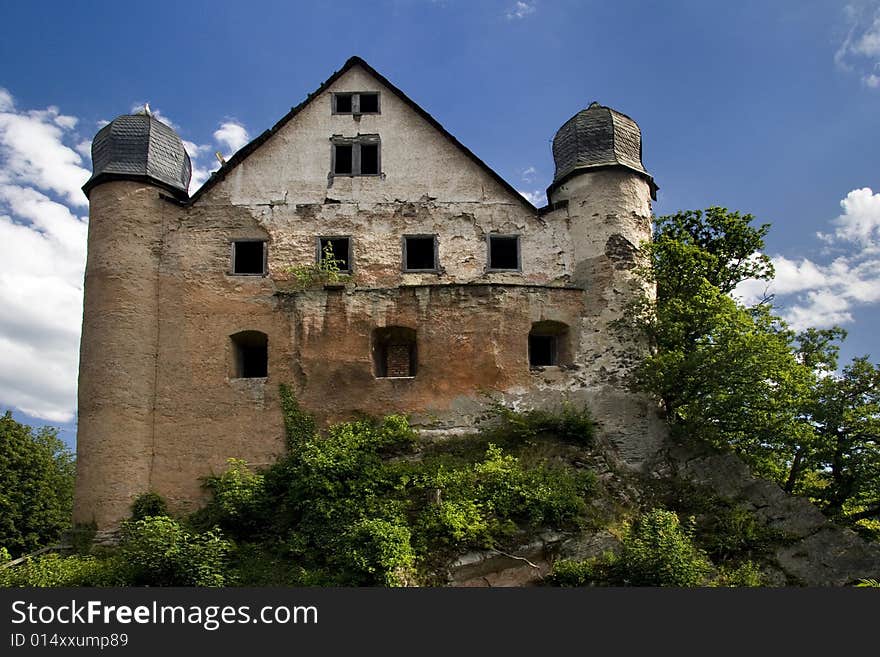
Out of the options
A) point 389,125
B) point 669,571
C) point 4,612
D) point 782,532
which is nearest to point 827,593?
point 669,571

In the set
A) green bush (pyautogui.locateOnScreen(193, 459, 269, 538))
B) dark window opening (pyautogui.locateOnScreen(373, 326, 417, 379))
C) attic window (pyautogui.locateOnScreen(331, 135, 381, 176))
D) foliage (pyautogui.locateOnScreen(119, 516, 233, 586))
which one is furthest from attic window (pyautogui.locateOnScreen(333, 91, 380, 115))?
foliage (pyautogui.locateOnScreen(119, 516, 233, 586))

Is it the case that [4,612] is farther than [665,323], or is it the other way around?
[665,323]

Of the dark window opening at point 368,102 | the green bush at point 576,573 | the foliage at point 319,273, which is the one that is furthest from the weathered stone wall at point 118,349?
the green bush at point 576,573

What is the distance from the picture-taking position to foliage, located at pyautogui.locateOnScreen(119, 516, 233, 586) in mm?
16625

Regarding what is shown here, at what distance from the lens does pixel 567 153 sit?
23078mm

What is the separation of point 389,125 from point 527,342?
6673mm

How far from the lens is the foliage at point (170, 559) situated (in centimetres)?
1662

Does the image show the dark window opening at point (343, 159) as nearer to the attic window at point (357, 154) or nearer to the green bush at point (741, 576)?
the attic window at point (357, 154)

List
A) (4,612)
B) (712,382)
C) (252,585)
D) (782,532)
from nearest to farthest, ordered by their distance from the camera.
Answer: (4,612), (252,585), (782,532), (712,382)

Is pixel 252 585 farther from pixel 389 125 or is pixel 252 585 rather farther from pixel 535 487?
pixel 389 125

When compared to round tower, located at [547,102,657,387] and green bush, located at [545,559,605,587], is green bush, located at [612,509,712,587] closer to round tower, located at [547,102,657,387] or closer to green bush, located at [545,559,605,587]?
green bush, located at [545,559,605,587]

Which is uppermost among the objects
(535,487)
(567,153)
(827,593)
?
(567,153)

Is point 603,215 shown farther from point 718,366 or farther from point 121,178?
point 121,178

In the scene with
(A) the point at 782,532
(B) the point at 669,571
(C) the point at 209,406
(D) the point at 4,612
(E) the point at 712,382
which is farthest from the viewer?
(C) the point at 209,406
